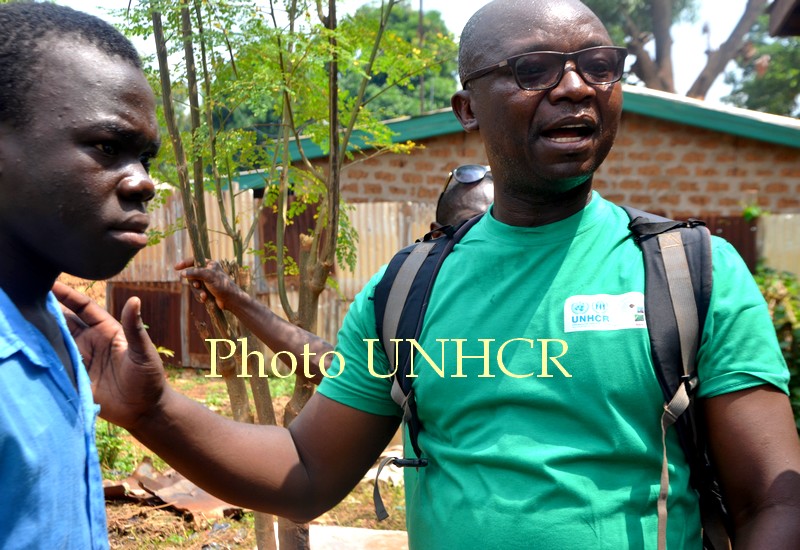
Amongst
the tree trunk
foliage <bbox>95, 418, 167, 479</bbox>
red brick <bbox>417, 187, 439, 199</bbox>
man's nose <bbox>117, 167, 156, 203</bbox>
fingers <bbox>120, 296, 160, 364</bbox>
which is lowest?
foliage <bbox>95, 418, 167, 479</bbox>

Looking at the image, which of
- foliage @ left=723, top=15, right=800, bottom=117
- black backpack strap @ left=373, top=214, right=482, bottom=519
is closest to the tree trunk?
foliage @ left=723, top=15, right=800, bottom=117

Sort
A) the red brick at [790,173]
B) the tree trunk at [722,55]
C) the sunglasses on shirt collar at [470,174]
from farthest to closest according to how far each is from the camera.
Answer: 1. the tree trunk at [722,55]
2. the red brick at [790,173]
3. the sunglasses on shirt collar at [470,174]

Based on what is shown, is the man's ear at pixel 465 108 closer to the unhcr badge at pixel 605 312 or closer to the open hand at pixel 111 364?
the unhcr badge at pixel 605 312

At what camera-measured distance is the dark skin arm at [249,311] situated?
3.11 m

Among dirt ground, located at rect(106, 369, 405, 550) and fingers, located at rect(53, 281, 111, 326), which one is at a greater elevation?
fingers, located at rect(53, 281, 111, 326)

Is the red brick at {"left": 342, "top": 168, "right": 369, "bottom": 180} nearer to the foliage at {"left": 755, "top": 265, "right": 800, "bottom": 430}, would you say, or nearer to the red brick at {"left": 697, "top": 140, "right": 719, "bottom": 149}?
the red brick at {"left": 697, "top": 140, "right": 719, "bottom": 149}

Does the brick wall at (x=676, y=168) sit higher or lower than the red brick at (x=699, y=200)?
higher

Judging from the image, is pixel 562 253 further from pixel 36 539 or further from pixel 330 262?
pixel 330 262

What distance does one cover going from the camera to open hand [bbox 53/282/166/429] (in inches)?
65.8

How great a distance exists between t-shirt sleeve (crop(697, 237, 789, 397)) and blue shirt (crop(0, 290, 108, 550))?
1.14m

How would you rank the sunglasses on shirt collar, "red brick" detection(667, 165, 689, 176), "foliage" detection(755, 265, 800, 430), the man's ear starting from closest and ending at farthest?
the man's ear, the sunglasses on shirt collar, "foliage" detection(755, 265, 800, 430), "red brick" detection(667, 165, 689, 176)

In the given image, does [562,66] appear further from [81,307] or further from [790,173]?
[790,173]

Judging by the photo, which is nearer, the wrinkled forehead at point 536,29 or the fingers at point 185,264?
the wrinkled forehead at point 536,29

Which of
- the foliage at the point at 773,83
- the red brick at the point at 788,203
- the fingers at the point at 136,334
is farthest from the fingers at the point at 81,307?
the foliage at the point at 773,83
